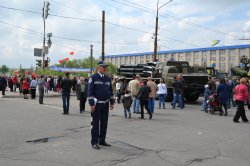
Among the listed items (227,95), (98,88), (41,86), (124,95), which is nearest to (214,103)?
(227,95)

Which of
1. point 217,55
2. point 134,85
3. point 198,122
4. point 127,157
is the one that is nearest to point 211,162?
point 127,157

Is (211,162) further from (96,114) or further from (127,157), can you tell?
(96,114)

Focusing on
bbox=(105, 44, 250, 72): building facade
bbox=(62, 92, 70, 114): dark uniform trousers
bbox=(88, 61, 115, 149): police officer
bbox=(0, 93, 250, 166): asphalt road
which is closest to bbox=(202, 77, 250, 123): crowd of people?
bbox=(0, 93, 250, 166): asphalt road

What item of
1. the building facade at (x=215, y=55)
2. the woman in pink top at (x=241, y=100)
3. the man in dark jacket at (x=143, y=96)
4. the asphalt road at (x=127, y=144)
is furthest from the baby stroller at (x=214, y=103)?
the building facade at (x=215, y=55)

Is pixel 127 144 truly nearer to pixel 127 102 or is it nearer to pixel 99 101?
pixel 99 101

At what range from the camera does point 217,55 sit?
94.1 m

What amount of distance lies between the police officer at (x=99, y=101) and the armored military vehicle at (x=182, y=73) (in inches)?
491

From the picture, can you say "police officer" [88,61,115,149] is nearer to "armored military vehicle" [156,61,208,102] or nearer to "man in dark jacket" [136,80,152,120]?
"man in dark jacket" [136,80,152,120]

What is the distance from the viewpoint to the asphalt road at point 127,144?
580cm

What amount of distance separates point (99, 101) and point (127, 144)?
4.04 ft

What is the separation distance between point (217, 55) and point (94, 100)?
303 ft

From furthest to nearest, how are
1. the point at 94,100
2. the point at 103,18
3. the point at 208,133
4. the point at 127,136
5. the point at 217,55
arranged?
the point at 217,55 < the point at 103,18 < the point at 208,133 < the point at 127,136 < the point at 94,100

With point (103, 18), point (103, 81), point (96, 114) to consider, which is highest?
point (103, 18)

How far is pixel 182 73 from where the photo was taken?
20.5 metres
